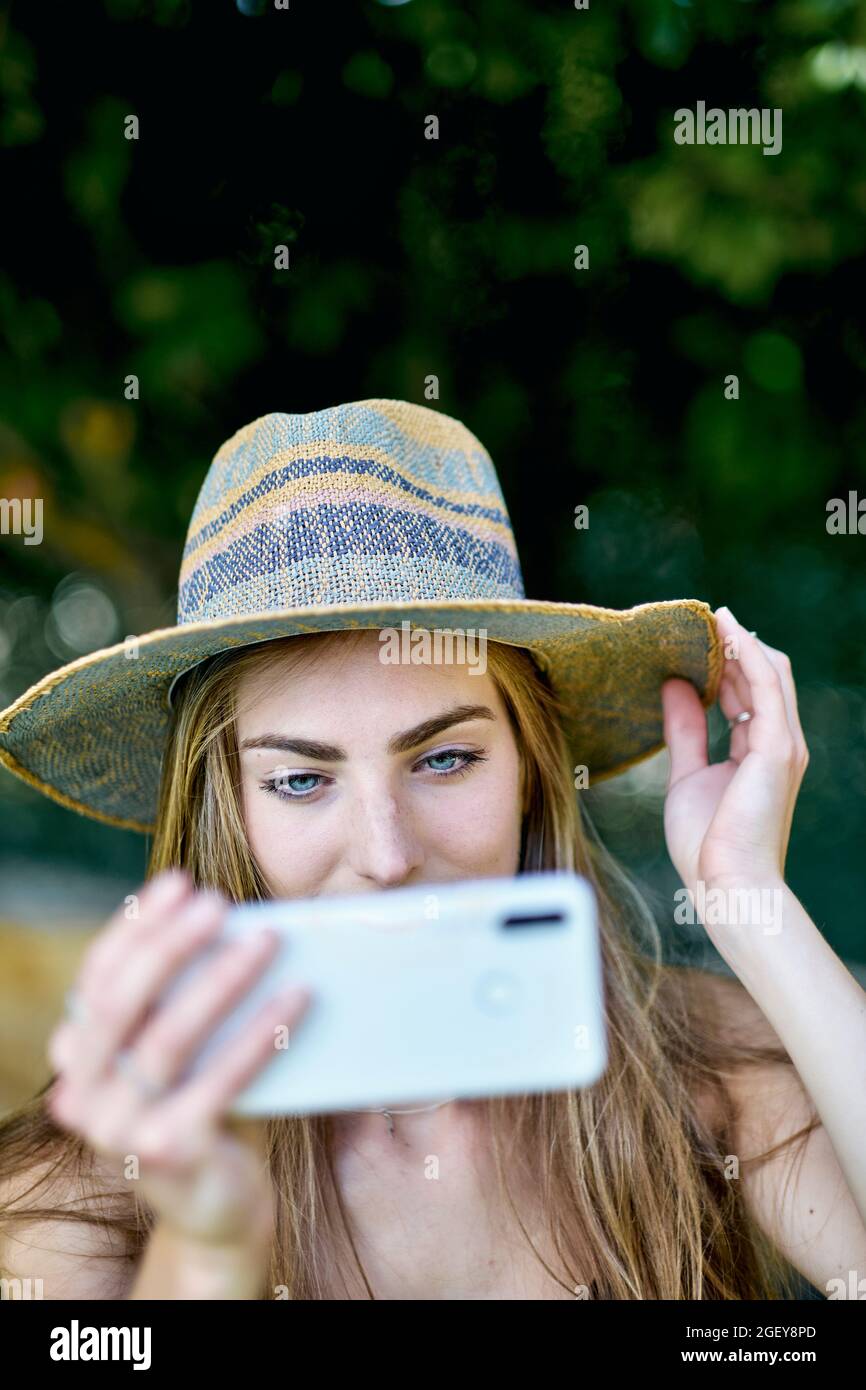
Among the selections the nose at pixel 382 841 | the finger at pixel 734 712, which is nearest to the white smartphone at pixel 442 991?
the nose at pixel 382 841

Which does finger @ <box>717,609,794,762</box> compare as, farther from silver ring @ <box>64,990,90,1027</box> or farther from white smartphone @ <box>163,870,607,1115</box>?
silver ring @ <box>64,990,90,1027</box>

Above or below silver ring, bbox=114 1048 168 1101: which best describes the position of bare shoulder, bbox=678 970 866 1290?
below

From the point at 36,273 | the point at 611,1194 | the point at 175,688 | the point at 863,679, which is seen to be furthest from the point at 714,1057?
the point at 36,273

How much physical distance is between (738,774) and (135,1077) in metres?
1.19

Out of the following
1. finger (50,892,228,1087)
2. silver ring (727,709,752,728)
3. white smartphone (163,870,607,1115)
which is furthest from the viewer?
silver ring (727,709,752,728)

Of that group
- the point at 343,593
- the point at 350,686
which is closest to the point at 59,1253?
the point at 350,686

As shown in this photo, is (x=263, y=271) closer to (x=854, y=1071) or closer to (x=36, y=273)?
(x=36, y=273)

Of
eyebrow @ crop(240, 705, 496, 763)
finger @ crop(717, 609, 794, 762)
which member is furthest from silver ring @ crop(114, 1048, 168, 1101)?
finger @ crop(717, 609, 794, 762)

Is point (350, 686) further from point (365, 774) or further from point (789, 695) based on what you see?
point (789, 695)

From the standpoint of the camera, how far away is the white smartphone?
3.39 ft

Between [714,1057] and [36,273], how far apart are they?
2.22 m

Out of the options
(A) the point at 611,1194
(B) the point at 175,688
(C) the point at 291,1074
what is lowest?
(A) the point at 611,1194

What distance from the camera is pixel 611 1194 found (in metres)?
1.81
